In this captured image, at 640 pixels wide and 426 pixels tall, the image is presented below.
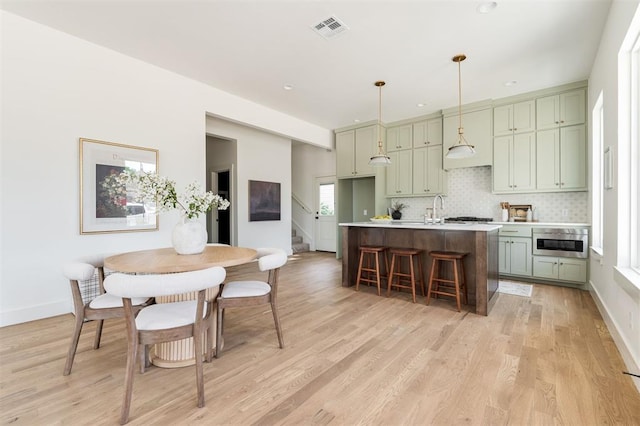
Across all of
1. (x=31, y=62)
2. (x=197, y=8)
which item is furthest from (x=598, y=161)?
(x=31, y=62)

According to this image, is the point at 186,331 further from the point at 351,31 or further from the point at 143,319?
the point at 351,31

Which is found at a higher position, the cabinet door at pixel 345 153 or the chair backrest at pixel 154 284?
the cabinet door at pixel 345 153

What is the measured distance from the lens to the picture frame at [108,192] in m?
3.38

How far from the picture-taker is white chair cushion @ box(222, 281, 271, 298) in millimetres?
2312

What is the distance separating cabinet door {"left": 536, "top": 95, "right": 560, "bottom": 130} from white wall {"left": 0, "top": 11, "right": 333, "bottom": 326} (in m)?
5.61

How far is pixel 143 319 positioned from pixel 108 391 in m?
0.58

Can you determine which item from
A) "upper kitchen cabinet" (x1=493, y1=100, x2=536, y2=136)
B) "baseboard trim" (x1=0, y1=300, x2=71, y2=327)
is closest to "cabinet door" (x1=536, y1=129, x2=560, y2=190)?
"upper kitchen cabinet" (x1=493, y1=100, x2=536, y2=136)

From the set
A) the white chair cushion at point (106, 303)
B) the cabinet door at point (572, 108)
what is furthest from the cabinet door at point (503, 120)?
the white chair cushion at point (106, 303)

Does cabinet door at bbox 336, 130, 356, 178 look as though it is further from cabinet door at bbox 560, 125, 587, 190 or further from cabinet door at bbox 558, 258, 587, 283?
cabinet door at bbox 558, 258, 587, 283

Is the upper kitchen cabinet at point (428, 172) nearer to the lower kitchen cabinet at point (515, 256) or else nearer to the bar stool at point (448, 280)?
the lower kitchen cabinet at point (515, 256)

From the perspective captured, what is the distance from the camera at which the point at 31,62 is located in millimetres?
3076

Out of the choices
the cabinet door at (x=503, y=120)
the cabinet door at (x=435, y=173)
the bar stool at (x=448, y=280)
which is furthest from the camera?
the cabinet door at (x=435, y=173)

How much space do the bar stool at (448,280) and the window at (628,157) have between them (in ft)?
4.39

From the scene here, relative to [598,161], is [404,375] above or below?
below
